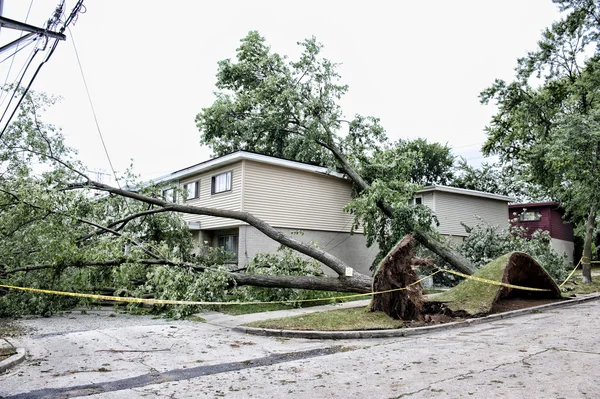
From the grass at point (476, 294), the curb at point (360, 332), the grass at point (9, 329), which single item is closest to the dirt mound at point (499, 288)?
the grass at point (476, 294)

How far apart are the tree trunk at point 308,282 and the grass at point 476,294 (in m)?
2.40

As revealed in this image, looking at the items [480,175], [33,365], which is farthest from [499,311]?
[480,175]

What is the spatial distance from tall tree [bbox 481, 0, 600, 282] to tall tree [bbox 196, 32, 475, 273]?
236 inches

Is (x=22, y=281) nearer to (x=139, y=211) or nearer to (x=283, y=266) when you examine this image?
(x=139, y=211)

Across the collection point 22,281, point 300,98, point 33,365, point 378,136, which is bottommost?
point 33,365

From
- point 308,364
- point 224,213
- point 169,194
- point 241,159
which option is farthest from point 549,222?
point 308,364

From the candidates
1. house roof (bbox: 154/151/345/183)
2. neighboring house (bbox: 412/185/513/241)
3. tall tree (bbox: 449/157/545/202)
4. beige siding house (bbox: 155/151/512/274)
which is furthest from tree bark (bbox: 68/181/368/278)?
tall tree (bbox: 449/157/545/202)

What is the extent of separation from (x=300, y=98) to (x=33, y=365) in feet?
51.1

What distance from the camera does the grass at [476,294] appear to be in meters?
10.4

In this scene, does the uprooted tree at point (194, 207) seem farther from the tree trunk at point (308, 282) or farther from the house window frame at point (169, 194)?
the house window frame at point (169, 194)

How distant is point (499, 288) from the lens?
35.6 feet

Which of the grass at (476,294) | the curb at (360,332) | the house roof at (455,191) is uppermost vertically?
the house roof at (455,191)

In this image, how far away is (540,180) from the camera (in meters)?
23.7

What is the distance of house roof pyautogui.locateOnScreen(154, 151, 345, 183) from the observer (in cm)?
1788
